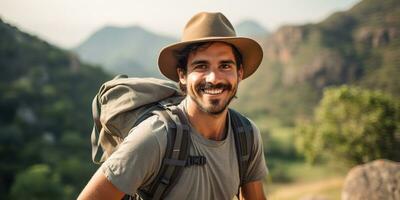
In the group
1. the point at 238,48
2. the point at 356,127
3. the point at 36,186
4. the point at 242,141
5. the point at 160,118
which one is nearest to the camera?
the point at 160,118

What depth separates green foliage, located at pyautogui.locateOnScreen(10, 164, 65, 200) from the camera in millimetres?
45312

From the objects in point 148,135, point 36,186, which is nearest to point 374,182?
point 148,135

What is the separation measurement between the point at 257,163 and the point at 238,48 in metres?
0.99

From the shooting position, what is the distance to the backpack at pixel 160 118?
2.56 metres

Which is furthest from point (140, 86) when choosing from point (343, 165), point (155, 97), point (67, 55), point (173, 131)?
point (67, 55)

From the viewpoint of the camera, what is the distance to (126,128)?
9.41 ft

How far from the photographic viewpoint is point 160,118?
2.65m

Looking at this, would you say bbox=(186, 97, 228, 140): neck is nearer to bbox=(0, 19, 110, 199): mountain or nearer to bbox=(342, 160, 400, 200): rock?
bbox=(342, 160, 400, 200): rock

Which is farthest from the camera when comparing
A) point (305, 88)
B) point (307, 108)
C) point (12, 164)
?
point (305, 88)

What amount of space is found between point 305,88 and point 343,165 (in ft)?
280

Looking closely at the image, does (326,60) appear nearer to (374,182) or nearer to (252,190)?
(374,182)

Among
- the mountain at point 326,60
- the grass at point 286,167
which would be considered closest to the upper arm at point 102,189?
the grass at point 286,167

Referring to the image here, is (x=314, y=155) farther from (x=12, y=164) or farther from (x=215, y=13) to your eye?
(x=12, y=164)

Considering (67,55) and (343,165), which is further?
(67,55)
